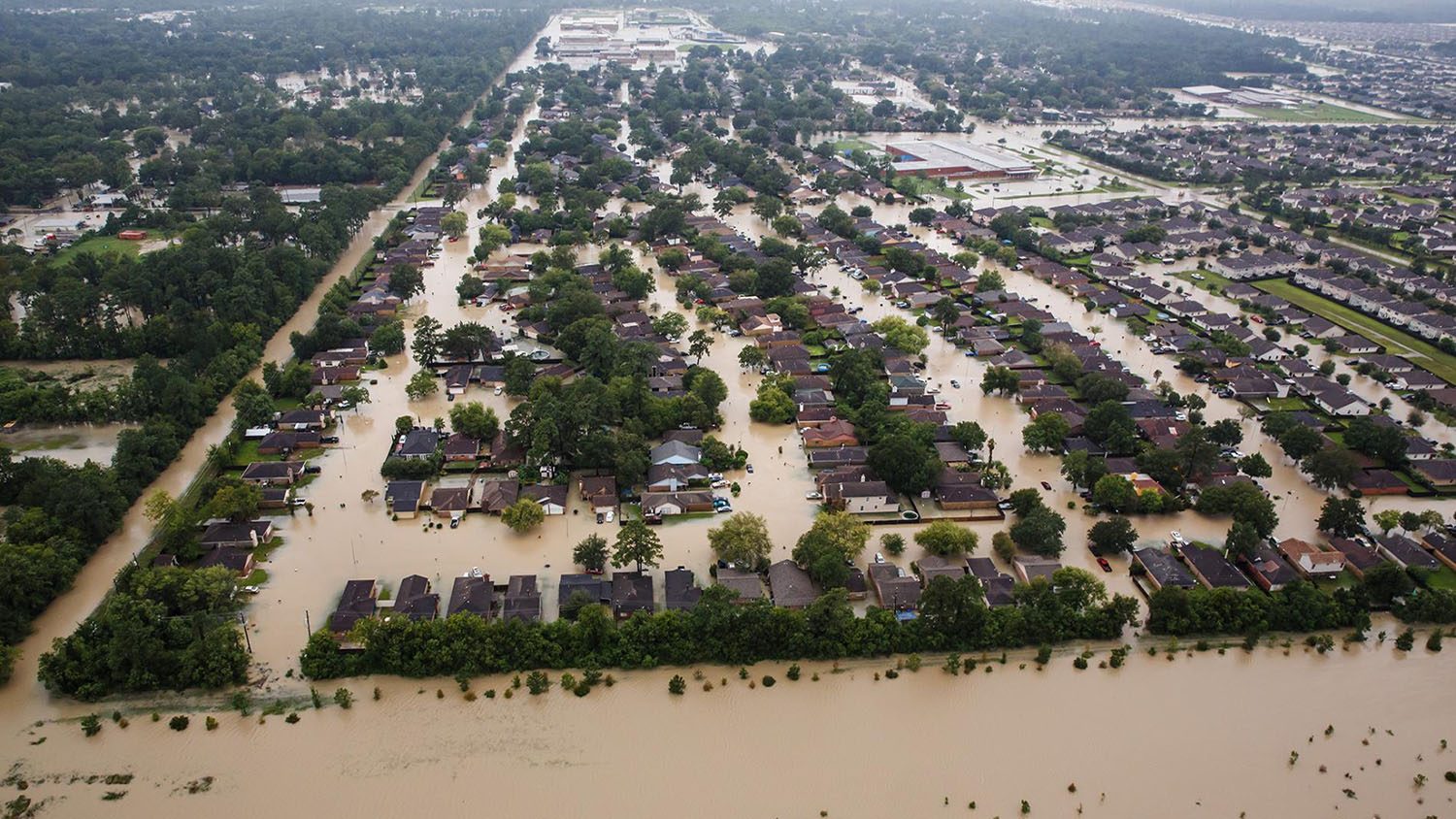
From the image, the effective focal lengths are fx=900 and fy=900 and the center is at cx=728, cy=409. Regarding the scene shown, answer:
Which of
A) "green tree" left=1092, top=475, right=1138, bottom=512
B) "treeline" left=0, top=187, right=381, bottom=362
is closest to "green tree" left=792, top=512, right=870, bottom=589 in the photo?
"green tree" left=1092, top=475, right=1138, bottom=512

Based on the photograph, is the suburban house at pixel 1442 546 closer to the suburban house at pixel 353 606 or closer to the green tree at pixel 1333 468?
the green tree at pixel 1333 468

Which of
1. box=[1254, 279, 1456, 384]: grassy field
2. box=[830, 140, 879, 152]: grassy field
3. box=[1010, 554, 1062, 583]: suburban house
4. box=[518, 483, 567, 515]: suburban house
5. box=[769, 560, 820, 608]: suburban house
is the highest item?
box=[830, 140, 879, 152]: grassy field

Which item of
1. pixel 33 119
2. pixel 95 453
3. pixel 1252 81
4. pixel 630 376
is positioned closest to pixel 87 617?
pixel 95 453

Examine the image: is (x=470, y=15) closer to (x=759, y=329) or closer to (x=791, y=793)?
(x=759, y=329)

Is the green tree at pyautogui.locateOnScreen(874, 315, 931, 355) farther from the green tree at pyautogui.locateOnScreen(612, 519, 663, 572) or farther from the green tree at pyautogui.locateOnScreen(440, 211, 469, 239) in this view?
the green tree at pyautogui.locateOnScreen(440, 211, 469, 239)

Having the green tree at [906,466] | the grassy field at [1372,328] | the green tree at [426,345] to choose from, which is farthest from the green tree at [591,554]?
the grassy field at [1372,328]
